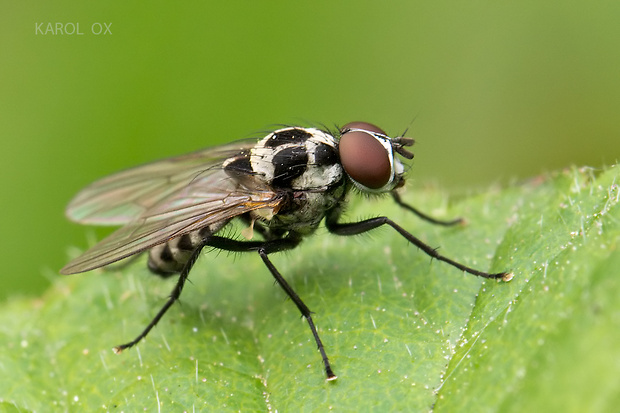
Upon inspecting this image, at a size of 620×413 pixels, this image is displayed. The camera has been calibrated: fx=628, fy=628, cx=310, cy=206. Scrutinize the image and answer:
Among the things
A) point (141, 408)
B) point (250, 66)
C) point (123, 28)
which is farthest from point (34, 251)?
point (141, 408)

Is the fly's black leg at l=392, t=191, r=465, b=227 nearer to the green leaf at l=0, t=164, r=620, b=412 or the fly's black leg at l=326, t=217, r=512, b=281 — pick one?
the green leaf at l=0, t=164, r=620, b=412

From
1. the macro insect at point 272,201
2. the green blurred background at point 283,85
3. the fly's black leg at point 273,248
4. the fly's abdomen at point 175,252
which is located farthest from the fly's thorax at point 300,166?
the green blurred background at point 283,85

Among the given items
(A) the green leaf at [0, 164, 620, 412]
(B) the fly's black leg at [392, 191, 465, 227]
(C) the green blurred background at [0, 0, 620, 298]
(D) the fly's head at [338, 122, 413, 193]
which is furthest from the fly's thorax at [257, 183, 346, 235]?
(C) the green blurred background at [0, 0, 620, 298]

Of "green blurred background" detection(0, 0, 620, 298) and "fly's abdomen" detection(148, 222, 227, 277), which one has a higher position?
"green blurred background" detection(0, 0, 620, 298)

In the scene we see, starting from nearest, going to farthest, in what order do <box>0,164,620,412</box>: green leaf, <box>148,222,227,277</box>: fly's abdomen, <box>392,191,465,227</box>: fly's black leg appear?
1. <box>0,164,620,412</box>: green leaf
2. <box>148,222,227,277</box>: fly's abdomen
3. <box>392,191,465,227</box>: fly's black leg

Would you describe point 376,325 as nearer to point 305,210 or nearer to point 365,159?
point 305,210

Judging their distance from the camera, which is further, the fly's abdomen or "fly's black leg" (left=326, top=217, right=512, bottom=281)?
the fly's abdomen

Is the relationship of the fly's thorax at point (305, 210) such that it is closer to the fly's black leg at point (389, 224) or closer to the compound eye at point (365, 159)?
the fly's black leg at point (389, 224)

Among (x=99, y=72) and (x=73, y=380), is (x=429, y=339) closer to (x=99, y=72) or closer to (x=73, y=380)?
(x=73, y=380)
